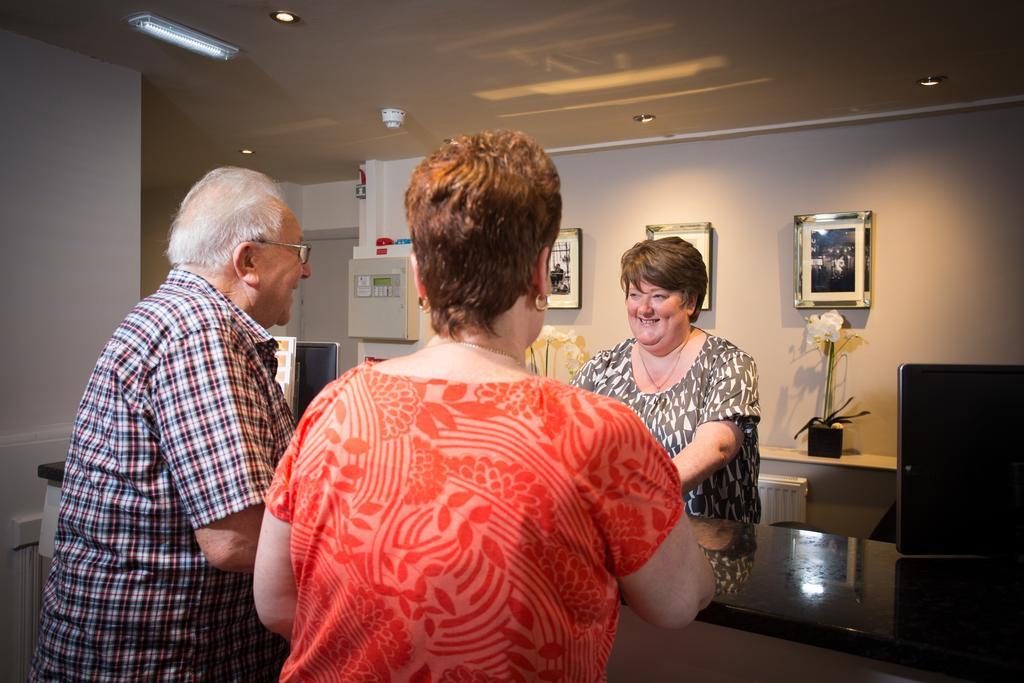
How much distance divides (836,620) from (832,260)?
328 cm

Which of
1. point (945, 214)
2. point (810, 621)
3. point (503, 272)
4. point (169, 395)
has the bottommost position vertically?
point (810, 621)

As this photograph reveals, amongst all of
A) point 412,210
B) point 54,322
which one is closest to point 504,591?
point 412,210

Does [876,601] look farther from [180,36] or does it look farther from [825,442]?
[180,36]

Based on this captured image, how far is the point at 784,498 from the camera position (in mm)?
3764

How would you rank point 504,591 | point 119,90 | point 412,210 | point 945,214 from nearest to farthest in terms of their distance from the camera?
point 504,591 < point 412,210 < point 119,90 < point 945,214

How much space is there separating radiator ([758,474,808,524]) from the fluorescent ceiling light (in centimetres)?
331

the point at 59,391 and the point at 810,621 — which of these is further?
the point at 59,391

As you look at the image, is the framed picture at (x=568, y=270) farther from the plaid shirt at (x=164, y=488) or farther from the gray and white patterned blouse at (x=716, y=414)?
the plaid shirt at (x=164, y=488)

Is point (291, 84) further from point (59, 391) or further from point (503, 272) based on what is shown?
point (503, 272)

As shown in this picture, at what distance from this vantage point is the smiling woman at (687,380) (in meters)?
1.87

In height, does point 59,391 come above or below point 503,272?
below

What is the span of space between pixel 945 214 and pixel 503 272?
375 centimetres

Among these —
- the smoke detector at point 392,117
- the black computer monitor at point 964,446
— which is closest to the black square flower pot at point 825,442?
the black computer monitor at point 964,446

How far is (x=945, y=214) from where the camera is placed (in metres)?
3.71
